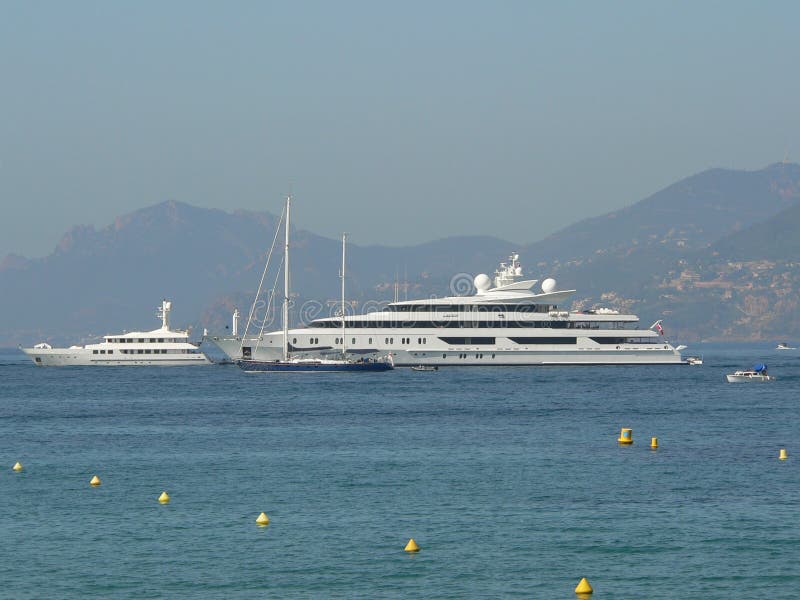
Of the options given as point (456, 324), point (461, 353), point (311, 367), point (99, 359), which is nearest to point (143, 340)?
point (99, 359)

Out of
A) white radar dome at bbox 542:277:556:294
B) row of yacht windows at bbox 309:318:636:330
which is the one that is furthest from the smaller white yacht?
white radar dome at bbox 542:277:556:294

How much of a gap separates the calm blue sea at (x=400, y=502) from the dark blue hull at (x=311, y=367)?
41.1 m

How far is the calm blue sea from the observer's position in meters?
33.1

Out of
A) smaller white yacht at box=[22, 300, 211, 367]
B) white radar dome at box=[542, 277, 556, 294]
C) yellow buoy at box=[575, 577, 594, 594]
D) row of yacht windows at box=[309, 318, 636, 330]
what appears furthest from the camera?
smaller white yacht at box=[22, 300, 211, 367]

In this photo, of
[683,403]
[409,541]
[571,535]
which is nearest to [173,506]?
→ [409,541]

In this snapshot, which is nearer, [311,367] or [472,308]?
[311,367]

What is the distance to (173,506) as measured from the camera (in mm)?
42812

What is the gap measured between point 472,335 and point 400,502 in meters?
94.1

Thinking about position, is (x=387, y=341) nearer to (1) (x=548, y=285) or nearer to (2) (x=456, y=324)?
(2) (x=456, y=324)

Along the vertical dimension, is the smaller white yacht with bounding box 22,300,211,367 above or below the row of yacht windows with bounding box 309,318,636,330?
below

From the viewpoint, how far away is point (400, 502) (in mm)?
43250

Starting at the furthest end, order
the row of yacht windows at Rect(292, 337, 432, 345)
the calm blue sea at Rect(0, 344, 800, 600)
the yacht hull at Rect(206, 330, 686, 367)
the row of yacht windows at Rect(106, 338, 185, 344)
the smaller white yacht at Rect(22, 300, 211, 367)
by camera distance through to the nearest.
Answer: the row of yacht windows at Rect(106, 338, 185, 344)
the smaller white yacht at Rect(22, 300, 211, 367)
the yacht hull at Rect(206, 330, 686, 367)
the row of yacht windows at Rect(292, 337, 432, 345)
the calm blue sea at Rect(0, 344, 800, 600)

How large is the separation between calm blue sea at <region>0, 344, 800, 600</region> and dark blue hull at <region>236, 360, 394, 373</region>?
1617 inches

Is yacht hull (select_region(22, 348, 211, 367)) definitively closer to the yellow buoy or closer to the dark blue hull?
the dark blue hull
